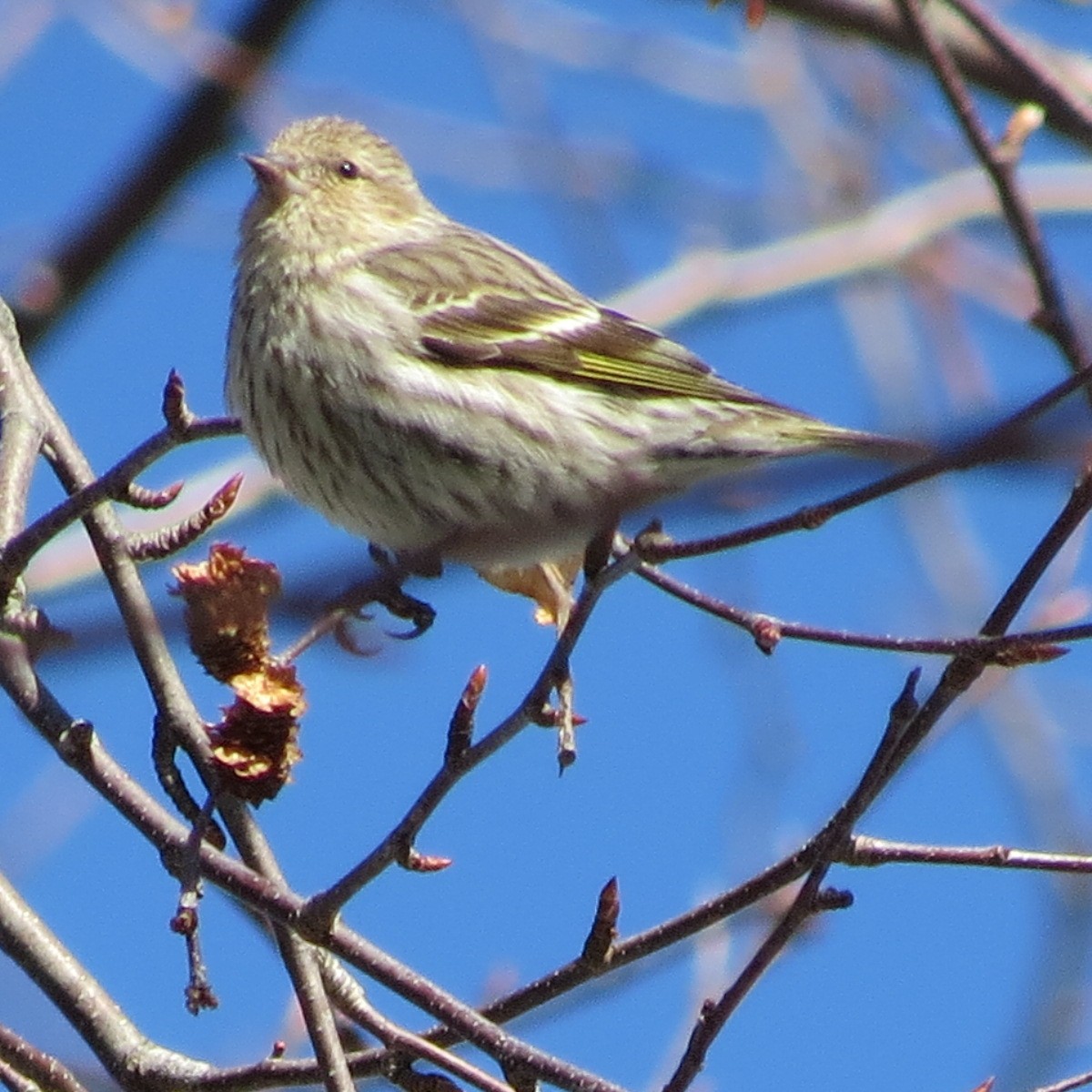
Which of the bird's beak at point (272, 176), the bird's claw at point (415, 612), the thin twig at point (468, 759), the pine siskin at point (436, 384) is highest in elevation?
the bird's beak at point (272, 176)

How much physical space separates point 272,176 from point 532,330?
2.99 feet

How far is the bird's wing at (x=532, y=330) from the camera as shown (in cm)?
476

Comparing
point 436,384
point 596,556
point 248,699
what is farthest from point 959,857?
point 436,384

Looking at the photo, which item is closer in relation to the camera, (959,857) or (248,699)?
(959,857)

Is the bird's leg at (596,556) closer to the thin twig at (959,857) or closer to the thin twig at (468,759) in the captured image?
the thin twig at (468,759)

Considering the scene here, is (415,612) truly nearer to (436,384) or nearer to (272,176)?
(436,384)

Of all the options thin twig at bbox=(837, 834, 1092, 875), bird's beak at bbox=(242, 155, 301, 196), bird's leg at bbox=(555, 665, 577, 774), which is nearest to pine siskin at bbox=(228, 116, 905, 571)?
bird's beak at bbox=(242, 155, 301, 196)

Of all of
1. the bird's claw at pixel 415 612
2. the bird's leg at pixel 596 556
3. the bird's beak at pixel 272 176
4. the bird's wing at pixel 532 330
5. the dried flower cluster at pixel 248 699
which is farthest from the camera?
the bird's beak at pixel 272 176

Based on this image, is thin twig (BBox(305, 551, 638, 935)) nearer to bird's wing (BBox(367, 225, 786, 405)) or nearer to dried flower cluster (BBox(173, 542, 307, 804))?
dried flower cluster (BBox(173, 542, 307, 804))

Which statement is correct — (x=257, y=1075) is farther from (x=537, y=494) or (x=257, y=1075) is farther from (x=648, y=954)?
(x=537, y=494)

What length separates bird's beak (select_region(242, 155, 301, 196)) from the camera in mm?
5250

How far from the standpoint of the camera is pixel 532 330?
4938 mm

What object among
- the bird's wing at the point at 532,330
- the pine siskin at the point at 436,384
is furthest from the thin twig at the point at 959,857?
the bird's wing at the point at 532,330

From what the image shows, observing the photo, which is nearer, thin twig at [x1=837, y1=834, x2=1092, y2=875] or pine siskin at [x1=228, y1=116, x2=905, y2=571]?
thin twig at [x1=837, y1=834, x2=1092, y2=875]
